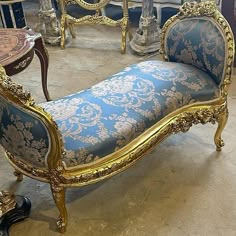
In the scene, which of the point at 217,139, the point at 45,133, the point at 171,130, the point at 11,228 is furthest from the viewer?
the point at 217,139

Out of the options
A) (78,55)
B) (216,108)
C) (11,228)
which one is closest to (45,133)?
(11,228)

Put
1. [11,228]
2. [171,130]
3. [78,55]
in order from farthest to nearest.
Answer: [78,55] < [171,130] < [11,228]

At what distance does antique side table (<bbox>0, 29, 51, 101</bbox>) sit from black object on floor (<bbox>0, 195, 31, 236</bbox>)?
0.61 metres

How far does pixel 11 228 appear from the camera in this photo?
1.57 meters

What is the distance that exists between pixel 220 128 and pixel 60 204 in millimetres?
854

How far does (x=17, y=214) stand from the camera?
1.57 m

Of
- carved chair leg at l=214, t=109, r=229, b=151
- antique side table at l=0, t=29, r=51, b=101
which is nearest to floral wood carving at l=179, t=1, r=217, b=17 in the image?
carved chair leg at l=214, t=109, r=229, b=151

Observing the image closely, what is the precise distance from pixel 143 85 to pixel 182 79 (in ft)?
0.59

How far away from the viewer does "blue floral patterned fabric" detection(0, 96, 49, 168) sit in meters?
1.25

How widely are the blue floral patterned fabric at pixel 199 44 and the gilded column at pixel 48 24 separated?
5.22 feet

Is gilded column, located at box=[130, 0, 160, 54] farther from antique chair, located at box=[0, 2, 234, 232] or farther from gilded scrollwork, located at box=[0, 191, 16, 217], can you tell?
gilded scrollwork, located at box=[0, 191, 16, 217]

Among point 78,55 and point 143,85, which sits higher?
point 143,85

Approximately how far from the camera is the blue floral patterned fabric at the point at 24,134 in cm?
125

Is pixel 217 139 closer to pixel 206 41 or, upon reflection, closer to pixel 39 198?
pixel 206 41
